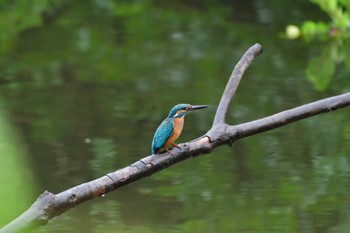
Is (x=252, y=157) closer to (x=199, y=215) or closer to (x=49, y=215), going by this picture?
(x=199, y=215)

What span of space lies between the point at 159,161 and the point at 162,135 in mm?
126

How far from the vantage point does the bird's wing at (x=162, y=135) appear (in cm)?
149

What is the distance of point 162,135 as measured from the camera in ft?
4.98

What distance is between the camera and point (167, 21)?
235 inches

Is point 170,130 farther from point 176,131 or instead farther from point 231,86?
point 231,86

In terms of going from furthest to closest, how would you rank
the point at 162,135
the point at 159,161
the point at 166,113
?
the point at 166,113 → the point at 162,135 → the point at 159,161

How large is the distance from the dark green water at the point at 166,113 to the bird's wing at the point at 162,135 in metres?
0.26

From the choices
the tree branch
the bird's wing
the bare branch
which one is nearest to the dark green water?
the tree branch


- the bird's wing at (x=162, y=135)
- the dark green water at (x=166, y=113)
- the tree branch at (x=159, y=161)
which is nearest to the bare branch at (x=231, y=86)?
the tree branch at (x=159, y=161)

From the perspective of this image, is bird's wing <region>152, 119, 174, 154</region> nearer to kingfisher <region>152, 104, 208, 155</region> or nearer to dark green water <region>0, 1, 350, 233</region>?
kingfisher <region>152, 104, 208, 155</region>

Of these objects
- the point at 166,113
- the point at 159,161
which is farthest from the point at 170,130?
the point at 166,113

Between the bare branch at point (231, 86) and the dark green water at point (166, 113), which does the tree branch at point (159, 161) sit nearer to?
the bare branch at point (231, 86)

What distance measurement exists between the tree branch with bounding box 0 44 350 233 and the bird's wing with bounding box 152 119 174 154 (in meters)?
0.06

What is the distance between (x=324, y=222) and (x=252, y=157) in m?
0.76
